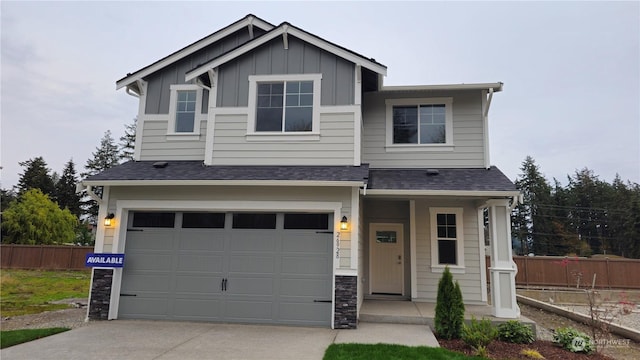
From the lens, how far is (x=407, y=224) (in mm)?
10062

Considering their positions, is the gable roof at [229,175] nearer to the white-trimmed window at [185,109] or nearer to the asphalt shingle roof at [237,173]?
the asphalt shingle roof at [237,173]

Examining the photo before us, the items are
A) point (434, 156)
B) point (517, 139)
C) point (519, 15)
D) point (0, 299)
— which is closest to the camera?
point (434, 156)

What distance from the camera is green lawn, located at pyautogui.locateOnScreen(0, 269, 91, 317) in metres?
9.55

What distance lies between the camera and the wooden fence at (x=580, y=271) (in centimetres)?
1717

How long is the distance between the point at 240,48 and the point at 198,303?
19.0 ft

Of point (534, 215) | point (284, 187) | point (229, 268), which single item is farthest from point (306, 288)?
point (534, 215)

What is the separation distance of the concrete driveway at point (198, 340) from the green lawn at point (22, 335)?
224 millimetres

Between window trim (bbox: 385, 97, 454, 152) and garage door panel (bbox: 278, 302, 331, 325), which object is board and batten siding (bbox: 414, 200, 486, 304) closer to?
window trim (bbox: 385, 97, 454, 152)

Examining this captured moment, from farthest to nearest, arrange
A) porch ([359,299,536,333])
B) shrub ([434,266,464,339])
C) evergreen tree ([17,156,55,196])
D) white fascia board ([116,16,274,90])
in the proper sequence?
evergreen tree ([17,156,55,196]), white fascia board ([116,16,274,90]), porch ([359,299,536,333]), shrub ([434,266,464,339])

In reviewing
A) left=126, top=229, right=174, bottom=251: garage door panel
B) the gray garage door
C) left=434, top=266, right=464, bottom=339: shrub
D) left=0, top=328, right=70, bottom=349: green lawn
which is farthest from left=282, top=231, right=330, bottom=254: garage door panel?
left=0, top=328, right=70, bottom=349: green lawn

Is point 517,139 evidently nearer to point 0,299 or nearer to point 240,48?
point 240,48

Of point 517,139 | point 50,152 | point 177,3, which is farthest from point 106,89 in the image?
point 517,139

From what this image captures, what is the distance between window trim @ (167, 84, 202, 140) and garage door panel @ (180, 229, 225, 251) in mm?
2565

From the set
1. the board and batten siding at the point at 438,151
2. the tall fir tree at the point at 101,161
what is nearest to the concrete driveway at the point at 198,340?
the board and batten siding at the point at 438,151
